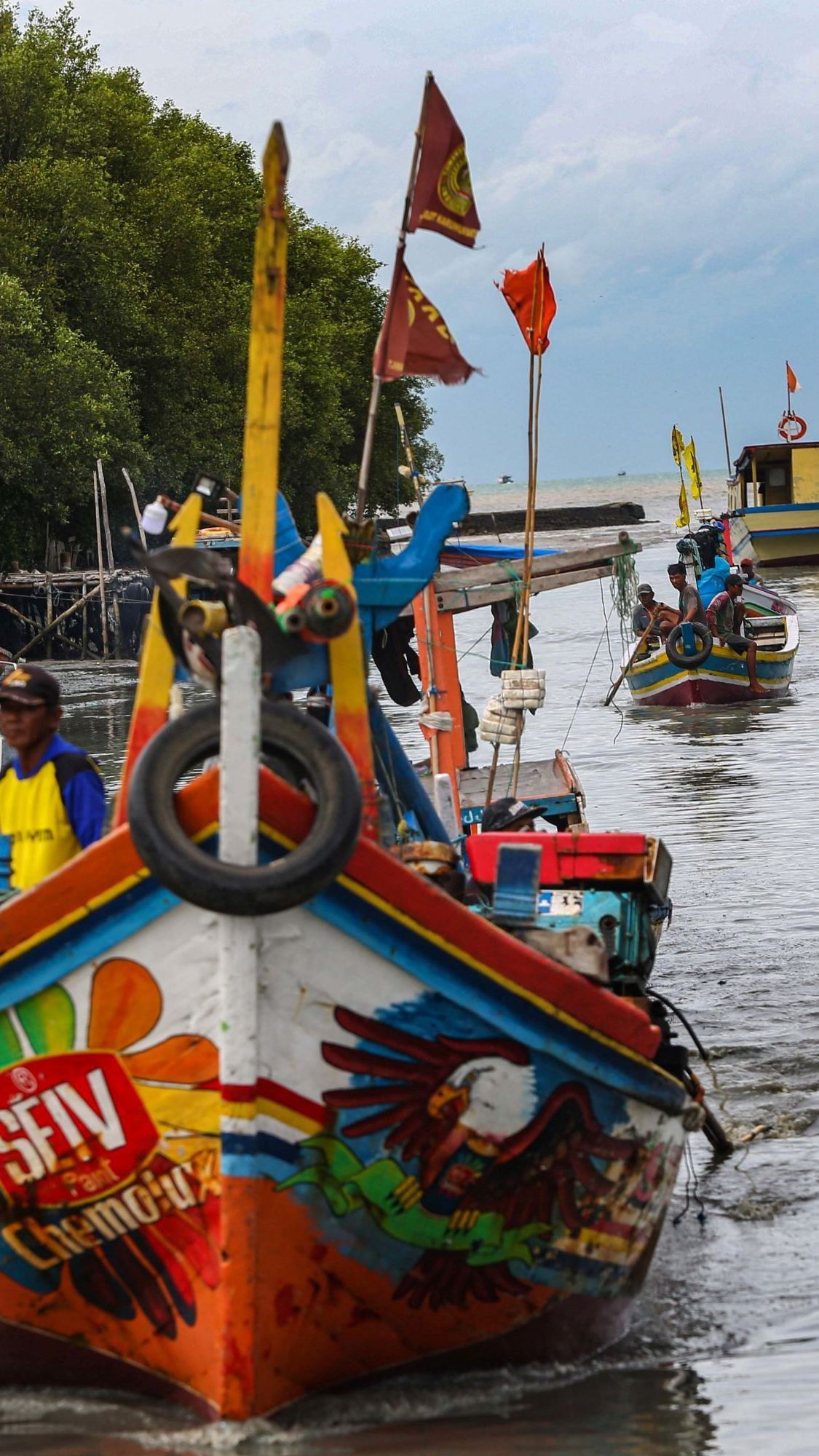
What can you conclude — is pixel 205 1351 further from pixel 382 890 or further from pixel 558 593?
pixel 558 593

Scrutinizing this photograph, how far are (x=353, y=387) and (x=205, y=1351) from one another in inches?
2165

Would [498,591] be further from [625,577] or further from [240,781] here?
A: [240,781]

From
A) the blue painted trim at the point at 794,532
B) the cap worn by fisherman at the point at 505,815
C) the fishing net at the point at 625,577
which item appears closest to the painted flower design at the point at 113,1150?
the cap worn by fisherman at the point at 505,815

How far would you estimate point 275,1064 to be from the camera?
506 cm

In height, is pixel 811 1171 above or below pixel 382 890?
below

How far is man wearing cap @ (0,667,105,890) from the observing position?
6086 mm

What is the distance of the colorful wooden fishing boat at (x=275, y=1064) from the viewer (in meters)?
4.91

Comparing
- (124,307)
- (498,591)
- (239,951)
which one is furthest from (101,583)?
(239,951)

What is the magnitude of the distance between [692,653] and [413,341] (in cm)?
1735

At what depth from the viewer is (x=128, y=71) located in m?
→ 49.1

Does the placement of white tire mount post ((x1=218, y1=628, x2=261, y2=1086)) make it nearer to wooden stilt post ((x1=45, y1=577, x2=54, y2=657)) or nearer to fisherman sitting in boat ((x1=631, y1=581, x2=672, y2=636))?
fisherman sitting in boat ((x1=631, y1=581, x2=672, y2=636))

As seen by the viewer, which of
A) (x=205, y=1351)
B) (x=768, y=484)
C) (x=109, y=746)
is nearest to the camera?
(x=205, y=1351)

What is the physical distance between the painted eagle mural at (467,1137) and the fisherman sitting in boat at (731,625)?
19.1m

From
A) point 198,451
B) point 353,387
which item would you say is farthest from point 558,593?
point 198,451
